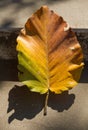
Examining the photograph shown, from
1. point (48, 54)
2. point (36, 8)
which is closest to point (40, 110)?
point (48, 54)

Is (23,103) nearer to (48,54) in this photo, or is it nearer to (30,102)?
(30,102)

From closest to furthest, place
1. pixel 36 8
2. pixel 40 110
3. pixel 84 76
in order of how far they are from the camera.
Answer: pixel 40 110
pixel 84 76
pixel 36 8

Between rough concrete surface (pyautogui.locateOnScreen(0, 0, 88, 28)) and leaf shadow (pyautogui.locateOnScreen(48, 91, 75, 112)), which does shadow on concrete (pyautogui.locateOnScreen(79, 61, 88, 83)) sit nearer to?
leaf shadow (pyautogui.locateOnScreen(48, 91, 75, 112))

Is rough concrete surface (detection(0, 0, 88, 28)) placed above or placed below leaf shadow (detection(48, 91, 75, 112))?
above

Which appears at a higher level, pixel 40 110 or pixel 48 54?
pixel 48 54

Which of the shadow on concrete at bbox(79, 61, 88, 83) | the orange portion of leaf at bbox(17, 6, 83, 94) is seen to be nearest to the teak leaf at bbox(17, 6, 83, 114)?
the orange portion of leaf at bbox(17, 6, 83, 94)

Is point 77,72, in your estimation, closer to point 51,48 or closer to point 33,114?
point 51,48
